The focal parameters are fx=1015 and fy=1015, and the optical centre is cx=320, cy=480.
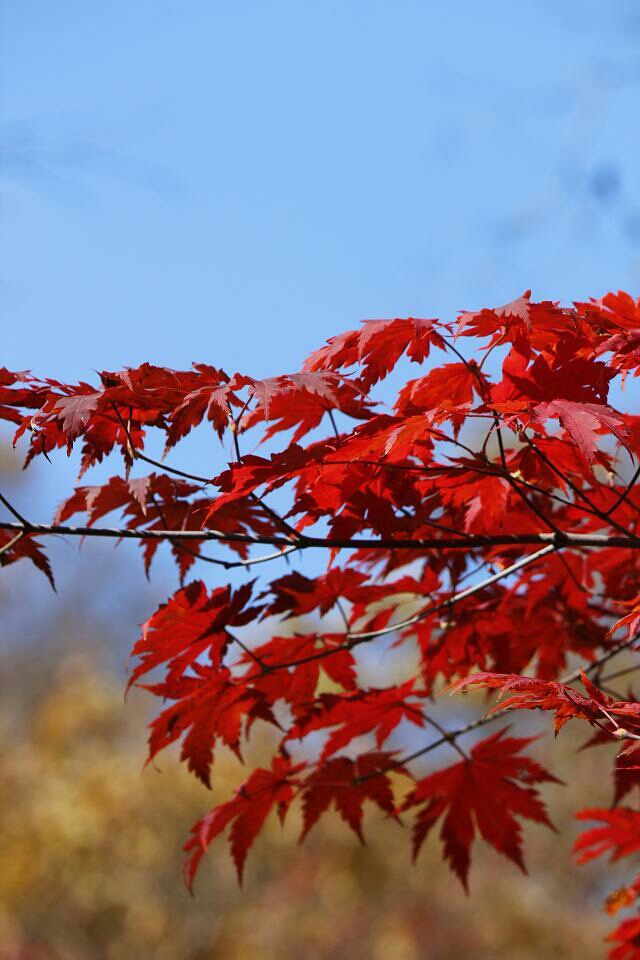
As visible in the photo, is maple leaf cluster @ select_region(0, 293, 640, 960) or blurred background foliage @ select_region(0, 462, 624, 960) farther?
blurred background foliage @ select_region(0, 462, 624, 960)

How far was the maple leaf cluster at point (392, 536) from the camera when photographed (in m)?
1.49

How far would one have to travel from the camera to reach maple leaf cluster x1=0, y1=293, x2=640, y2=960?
4.89ft

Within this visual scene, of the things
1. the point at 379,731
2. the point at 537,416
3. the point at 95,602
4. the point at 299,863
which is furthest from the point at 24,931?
the point at 95,602

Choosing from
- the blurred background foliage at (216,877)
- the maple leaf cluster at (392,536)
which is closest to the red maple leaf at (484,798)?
the maple leaf cluster at (392,536)

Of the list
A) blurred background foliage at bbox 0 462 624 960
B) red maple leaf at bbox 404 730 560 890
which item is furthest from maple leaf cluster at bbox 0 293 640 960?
blurred background foliage at bbox 0 462 624 960

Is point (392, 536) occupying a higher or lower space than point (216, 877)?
lower

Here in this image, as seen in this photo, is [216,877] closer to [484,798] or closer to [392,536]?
[484,798]

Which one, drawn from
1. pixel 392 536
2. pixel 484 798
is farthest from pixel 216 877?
pixel 392 536

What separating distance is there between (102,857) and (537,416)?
26.0ft

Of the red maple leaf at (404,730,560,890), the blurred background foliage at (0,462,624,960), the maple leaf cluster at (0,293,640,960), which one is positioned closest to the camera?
the maple leaf cluster at (0,293,640,960)

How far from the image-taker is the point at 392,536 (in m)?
1.69

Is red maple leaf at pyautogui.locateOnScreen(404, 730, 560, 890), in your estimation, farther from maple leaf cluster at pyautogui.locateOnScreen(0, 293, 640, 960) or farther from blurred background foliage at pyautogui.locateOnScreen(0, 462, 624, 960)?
blurred background foliage at pyautogui.locateOnScreen(0, 462, 624, 960)

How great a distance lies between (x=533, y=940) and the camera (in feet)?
33.8

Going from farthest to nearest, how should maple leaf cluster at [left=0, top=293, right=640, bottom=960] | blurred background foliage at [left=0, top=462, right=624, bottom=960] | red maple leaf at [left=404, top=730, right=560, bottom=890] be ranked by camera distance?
1. blurred background foliage at [left=0, top=462, right=624, bottom=960]
2. red maple leaf at [left=404, top=730, right=560, bottom=890]
3. maple leaf cluster at [left=0, top=293, right=640, bottom=960]
